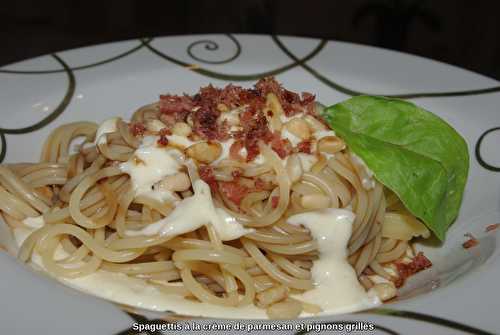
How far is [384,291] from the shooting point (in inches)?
118

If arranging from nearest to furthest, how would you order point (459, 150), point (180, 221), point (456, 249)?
1. point (180, 221)
2. point (459, 150)
3. point (456, 249)

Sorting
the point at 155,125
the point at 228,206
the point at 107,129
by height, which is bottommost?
the point at 228,206

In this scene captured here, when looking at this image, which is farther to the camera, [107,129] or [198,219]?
[107,129]

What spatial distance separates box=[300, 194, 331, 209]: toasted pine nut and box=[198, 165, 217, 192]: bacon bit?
1.41 feet

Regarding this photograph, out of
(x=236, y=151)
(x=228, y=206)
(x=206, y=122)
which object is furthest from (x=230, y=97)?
(x=228, y=206)

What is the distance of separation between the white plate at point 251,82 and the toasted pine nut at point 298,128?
90 cm

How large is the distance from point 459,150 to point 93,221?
1.79 metres

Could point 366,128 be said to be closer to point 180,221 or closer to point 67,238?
point 180,221

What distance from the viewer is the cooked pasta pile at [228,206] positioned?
299cm

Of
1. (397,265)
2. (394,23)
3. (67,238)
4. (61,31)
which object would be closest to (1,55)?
(61,31)

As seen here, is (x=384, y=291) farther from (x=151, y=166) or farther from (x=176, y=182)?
(x=151, y=166)

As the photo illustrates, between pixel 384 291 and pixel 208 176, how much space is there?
0.98 meters

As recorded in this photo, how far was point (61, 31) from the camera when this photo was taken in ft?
20.6

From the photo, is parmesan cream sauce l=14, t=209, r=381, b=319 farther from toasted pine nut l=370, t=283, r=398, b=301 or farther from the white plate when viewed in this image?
the white plate
